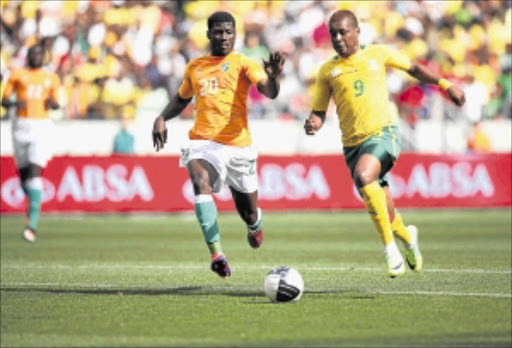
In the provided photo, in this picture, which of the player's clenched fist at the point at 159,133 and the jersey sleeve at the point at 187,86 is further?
the jersey sleeve at the point at 187,86

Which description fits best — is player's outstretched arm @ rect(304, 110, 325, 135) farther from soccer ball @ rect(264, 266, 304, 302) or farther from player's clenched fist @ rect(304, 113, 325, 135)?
soccer ball @ rect(264, 266, 304, 302)

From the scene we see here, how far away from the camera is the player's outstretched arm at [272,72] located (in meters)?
10.3

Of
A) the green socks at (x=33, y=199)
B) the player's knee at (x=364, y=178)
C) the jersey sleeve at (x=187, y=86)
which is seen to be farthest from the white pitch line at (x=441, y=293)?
the green socks at (x=33, y=199)

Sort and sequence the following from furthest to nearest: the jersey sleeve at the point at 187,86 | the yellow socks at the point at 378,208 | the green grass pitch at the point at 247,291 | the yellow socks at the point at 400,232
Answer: the jersey sleeve at the point at 187,86
the yellow socks at the point at 400,232
the yellow socks at the point at 378,208
the green grass pitch at the point at 247,291

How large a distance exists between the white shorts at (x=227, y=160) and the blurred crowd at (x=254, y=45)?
1532 centimetres

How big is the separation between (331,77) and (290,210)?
14.3 metres

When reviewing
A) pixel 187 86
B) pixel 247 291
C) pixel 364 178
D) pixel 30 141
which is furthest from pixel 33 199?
pixel 364 178

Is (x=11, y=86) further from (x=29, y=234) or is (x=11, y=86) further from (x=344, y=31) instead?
(x=344, y=31)

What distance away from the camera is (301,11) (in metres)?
29.7

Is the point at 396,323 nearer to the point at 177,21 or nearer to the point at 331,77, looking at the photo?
the point at 331,77

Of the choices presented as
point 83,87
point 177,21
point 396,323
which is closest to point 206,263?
point 396,323

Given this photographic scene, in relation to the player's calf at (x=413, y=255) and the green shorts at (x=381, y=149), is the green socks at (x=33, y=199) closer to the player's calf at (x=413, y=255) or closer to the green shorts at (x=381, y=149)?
the green shorts at (x=381, y=149)

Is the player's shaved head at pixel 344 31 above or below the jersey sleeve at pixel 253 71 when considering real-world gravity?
above

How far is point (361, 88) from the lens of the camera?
37.5 feet
